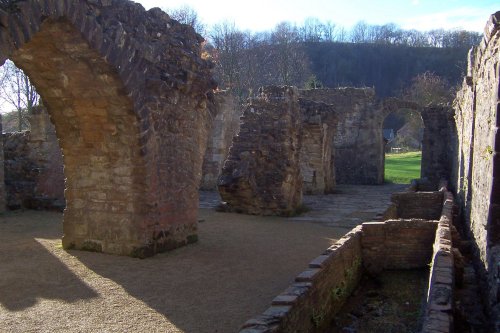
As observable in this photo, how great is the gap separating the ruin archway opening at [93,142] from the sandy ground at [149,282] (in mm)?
384

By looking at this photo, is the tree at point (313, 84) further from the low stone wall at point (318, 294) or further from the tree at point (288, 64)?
the low stone wall at point (318, 294)

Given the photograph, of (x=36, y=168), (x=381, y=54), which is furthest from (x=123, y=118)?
(x=381, y=54)

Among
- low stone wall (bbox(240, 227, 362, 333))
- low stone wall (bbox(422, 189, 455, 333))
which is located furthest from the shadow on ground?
low stone wall (bbox(422, 189, 455, 333))

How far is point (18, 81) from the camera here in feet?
79.7

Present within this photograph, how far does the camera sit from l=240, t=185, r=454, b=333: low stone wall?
12.0 feet

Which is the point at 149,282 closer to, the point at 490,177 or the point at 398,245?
the point at 398,245

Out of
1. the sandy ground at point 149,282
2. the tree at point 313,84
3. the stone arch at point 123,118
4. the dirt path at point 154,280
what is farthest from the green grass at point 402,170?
the stone arch at point 123,118

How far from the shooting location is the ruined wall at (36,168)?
1187 centimetres

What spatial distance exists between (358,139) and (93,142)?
1549 centimetres

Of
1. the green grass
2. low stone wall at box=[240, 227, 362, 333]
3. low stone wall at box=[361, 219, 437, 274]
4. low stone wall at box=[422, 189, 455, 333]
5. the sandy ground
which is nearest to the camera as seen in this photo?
low stone wall at box=[422, 189, 455, 333]

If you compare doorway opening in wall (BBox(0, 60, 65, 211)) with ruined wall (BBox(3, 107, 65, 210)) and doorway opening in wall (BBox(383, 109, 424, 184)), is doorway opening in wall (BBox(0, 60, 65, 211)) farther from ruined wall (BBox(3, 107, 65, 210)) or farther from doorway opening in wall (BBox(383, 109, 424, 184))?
doorway opening in wall (BBox(383, 109, 424, 184))

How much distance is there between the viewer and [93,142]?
6836 millimetres

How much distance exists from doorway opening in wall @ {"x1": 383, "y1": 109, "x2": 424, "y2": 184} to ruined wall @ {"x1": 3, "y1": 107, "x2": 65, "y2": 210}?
45.4 feet

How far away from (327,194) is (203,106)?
29.8ft
